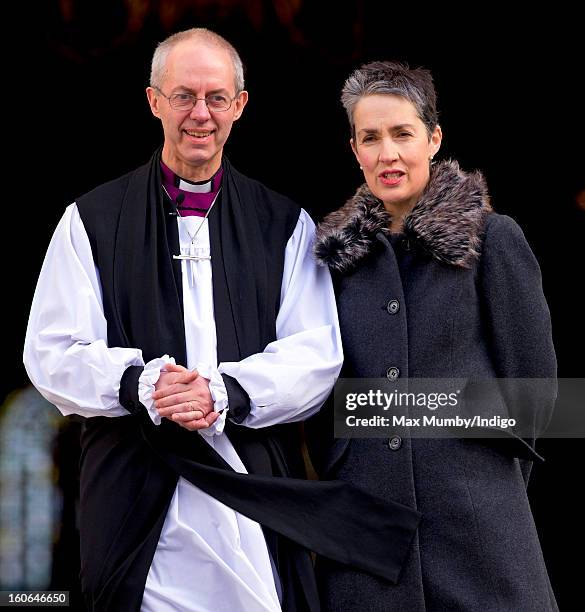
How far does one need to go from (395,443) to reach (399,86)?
105cm

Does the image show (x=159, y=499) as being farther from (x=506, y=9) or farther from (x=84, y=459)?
(x=506, y=9)

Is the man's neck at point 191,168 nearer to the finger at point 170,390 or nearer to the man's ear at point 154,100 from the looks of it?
the man's ear at point 154,100

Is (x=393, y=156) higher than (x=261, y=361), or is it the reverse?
(x=393, y=156)

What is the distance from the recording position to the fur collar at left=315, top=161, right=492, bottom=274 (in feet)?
11.3

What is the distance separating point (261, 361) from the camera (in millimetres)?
3439

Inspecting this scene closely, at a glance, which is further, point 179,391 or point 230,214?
point 230,214

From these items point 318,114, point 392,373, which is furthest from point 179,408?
point 318,114

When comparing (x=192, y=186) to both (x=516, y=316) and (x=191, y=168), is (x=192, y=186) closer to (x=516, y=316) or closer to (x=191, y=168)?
(x=191, y=168)

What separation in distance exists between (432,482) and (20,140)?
2567mm

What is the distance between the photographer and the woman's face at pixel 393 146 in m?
3.56

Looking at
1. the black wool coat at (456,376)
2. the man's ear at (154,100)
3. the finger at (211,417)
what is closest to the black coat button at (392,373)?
the black wool coat at (456,376)

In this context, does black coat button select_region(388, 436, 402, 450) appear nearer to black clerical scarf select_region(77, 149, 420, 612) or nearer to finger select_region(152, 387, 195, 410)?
black clerical scarf select_region(77, 149, 420, 612)

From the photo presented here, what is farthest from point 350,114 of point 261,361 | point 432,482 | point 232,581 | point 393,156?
point 232,581

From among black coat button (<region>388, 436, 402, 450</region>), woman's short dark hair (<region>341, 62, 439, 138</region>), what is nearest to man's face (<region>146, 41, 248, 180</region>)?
woman's short dark hair (<region>341, 62, 439, 138</region>)
